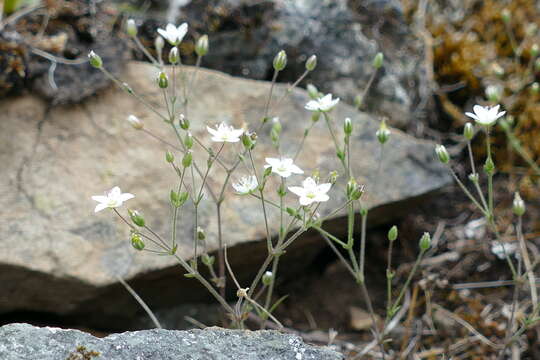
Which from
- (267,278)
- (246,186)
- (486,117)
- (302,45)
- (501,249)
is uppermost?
(486,117)

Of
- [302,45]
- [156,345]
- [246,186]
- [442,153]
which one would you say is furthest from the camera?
[302,45]

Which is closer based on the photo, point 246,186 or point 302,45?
point 246,186

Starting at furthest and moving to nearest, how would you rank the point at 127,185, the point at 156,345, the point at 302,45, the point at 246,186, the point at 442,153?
the point at 302,45 → the point at 127,185 → the point at 442,153 → the point at 246,186 → the point at 156,345

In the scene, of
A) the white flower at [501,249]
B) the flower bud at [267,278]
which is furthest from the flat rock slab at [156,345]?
the white flower at [501,249]

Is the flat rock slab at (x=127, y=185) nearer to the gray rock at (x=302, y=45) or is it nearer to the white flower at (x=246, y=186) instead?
the gray rock at (x=302, y=45)

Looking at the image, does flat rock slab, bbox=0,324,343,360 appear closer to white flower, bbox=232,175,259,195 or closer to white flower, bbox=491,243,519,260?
white flower, bbox=232,175,259,195

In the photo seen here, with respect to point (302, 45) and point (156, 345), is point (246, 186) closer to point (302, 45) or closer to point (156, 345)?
point (156, 345)

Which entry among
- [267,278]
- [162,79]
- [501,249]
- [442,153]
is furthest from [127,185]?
[501,249]
